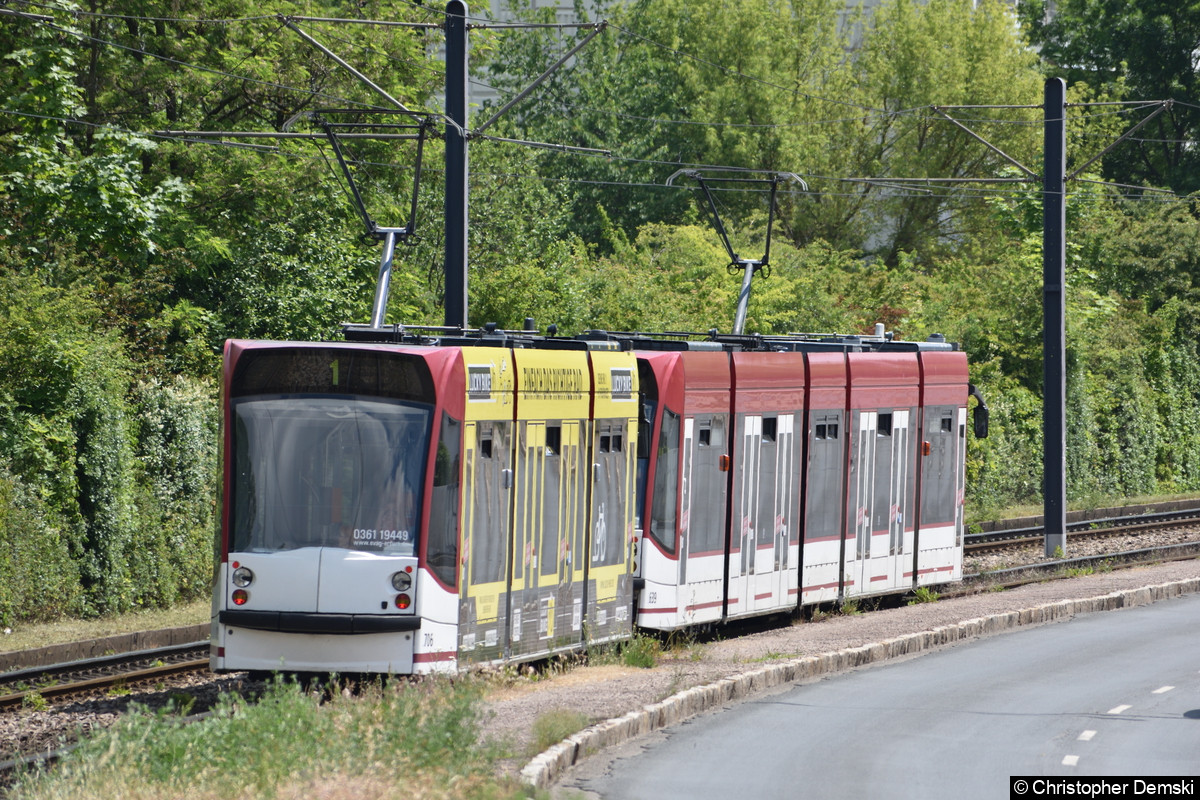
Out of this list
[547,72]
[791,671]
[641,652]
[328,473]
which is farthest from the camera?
[547,72]

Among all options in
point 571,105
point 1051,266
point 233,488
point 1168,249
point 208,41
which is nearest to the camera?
point 233,488

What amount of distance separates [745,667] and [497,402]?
129 inches

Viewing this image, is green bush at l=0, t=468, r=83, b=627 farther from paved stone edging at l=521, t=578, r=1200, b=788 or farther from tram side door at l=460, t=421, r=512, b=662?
paved stone edging at l=521, t=578, r=1200, b=788

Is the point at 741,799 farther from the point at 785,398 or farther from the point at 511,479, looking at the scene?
the point at 785,398

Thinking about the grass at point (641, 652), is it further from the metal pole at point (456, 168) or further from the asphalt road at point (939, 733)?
the metal pole at point (456, 168)

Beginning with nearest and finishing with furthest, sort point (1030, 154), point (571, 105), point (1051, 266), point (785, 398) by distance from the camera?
point (785, 398) → point (1051, 266) → point (1030, 154) → point (571, 105)

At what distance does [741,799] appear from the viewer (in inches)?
400

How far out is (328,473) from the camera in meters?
13.4

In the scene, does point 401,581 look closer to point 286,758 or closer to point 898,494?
point 286,758

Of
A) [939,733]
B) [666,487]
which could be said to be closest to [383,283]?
[666,487]

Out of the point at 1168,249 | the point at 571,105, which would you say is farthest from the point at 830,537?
the point at 571,105

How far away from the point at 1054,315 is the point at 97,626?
16.9 meters

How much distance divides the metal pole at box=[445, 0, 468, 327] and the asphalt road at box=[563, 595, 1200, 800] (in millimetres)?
6885

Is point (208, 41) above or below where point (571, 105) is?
below
